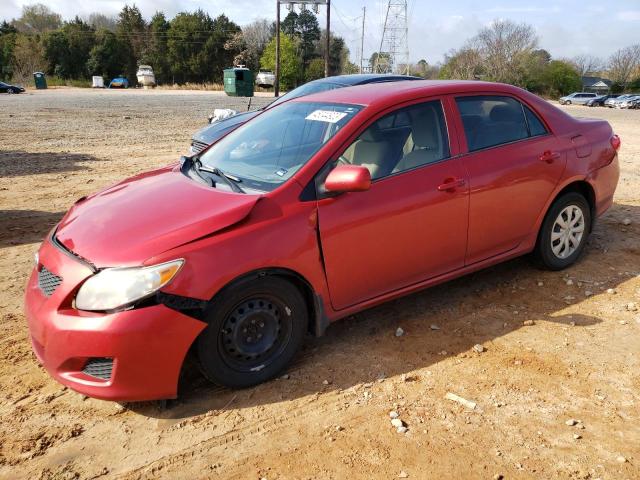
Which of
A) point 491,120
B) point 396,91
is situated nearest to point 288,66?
point 491,120

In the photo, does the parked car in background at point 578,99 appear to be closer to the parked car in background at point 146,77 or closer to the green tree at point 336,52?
the green tree at point 336,52

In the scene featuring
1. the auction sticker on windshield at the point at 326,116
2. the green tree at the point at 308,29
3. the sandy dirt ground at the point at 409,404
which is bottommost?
the sandy dirt ground at the point at 409,404

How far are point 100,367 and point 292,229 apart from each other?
128 centimetres

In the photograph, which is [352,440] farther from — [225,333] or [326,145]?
[326,145]

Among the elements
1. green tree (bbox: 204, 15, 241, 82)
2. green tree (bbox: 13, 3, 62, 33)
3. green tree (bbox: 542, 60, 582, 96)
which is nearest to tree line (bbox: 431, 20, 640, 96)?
green tree (bbox: 542, 60, 582, 96)

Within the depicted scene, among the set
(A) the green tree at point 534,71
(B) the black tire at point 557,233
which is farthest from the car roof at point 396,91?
(A) the green tree at point 534,71

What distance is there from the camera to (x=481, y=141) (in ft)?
13.4

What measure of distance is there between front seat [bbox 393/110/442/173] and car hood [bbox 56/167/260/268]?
119 centimetres

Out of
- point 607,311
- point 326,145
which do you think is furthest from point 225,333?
point 607,311

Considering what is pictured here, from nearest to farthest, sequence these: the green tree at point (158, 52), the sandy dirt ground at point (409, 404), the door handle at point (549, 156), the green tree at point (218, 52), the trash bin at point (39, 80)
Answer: the sandy dirt ground at point (409, 404)
the door handle at point (549, 156)
the trash bin at point (39, 80)
the green tree at point (158, 52)
the green tree at point (218, 52)

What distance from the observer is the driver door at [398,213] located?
3.37 metres

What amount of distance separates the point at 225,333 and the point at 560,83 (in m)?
70.8

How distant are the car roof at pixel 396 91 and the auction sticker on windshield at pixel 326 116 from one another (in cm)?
14

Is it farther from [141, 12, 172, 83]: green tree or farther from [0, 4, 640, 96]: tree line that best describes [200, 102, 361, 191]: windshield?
[141, 12, 172, 83]: green tree
